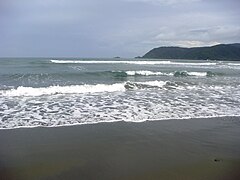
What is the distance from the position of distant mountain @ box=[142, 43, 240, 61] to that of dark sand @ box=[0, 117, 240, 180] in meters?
72.4

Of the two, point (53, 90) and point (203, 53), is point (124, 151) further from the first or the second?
point (203, 53)

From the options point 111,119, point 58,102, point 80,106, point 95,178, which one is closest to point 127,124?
point 111,119

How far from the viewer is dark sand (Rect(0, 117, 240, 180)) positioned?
424 cm

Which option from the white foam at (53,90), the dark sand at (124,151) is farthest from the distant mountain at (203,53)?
the dark sand at (124,151)

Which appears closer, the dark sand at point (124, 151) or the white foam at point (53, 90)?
the dark sand at point (124, 151)

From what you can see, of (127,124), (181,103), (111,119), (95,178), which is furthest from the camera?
(181,103)

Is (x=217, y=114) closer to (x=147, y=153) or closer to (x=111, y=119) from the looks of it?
(x=111, y=119)

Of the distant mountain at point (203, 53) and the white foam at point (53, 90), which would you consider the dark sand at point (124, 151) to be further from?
the distant mountain at point (203, 53)

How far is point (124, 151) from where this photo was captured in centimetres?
518

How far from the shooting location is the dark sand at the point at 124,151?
424 centimetres

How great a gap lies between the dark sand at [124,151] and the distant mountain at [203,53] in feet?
237

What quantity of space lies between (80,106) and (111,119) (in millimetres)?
2002

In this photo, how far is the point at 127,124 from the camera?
7.14 m

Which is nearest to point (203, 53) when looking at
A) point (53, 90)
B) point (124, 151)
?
point (53, 90)
